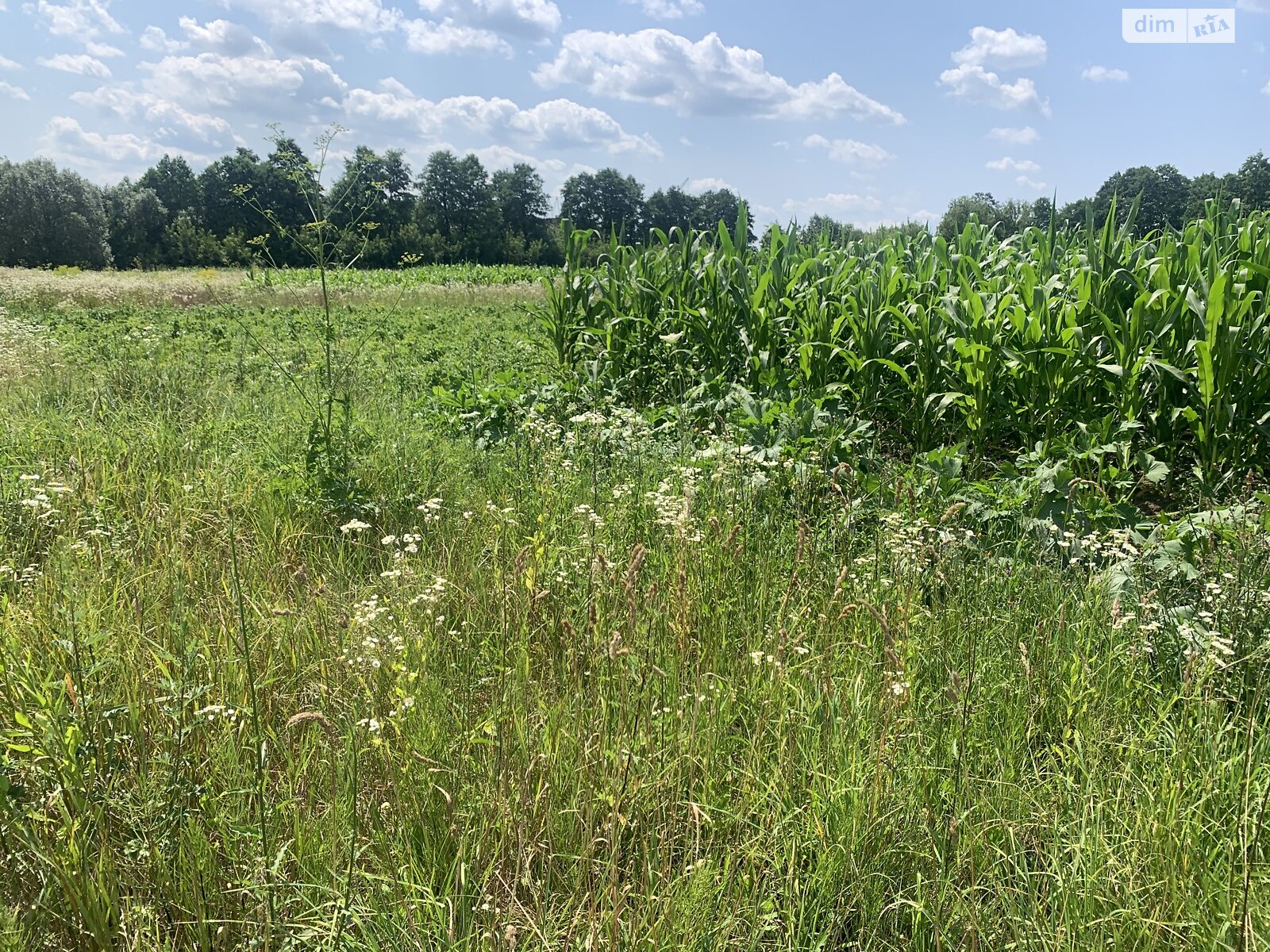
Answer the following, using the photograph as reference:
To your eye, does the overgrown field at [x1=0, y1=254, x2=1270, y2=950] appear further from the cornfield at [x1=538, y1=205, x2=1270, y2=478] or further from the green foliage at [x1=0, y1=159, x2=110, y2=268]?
the green foliage at [x1=0, y1=159, x2=110, y2=268]

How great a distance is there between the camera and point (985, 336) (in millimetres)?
4734

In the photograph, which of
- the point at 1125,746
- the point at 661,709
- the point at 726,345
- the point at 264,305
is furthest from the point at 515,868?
the point at 264,305

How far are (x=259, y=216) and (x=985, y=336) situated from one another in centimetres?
3954

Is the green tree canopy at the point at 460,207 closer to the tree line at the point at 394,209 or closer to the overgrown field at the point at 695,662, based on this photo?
the tree line at the point at 394,209

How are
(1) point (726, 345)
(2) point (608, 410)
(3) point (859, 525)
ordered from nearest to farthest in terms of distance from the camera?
(3) point (859, 525) → (2) point (608, 410) → (1) point (726, 345)

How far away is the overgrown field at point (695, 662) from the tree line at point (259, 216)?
103ft

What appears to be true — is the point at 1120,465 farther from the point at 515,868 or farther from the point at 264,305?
the point at 264,305

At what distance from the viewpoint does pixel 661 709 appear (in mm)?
2260

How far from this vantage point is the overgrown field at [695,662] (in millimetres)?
1635

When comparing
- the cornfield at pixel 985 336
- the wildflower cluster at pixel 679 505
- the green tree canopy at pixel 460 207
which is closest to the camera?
the wildflower cluster at pixel 679 505

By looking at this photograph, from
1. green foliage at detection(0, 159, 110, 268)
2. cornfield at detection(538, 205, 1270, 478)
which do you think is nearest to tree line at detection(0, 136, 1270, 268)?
green foliage at detection(0, 159, 110, 268)

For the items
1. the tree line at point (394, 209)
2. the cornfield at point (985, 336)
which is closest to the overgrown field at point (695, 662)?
the cornfield at point (985, 336)

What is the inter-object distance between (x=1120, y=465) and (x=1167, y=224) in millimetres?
2485

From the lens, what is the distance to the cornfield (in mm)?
4191
